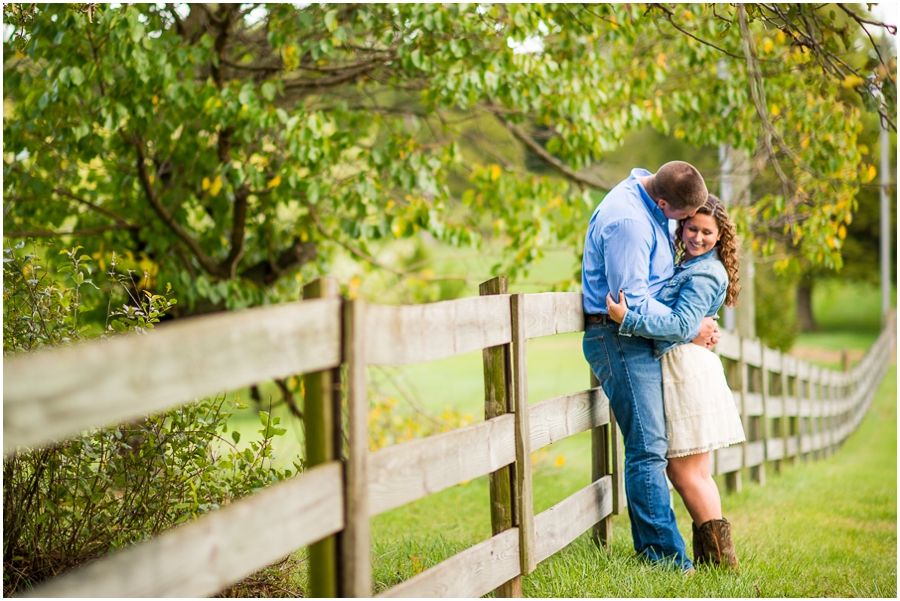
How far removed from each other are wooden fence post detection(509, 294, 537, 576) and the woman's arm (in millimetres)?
554

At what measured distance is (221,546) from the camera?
1.85 meters

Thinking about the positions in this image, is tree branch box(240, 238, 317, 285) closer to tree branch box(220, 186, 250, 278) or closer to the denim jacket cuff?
tree branch box(220, 186, 250, 278)

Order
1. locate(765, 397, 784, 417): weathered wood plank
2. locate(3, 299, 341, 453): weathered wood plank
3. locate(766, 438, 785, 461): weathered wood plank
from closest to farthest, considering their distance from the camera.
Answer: locate(3, 299, 341, 453): weathered wood plank
locate(765, 397, 784, 417): weathered wood plank
locate(766, 438, 785, 461): weathered wood plank

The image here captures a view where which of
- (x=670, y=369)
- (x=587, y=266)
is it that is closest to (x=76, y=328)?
(x=587, y=266)

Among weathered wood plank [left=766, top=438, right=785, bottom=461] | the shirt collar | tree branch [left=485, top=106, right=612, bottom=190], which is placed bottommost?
weathered wood plank [left=766, top=438, right=785, bottom=461]

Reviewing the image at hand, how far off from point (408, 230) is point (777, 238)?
3.84m

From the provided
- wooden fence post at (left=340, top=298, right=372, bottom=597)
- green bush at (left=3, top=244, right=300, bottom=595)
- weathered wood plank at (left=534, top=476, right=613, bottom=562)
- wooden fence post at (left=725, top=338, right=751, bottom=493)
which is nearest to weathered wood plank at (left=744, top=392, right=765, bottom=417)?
wooden fence post at (left=725, top=338, right=751, bottom=493)

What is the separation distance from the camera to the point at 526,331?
3428mm

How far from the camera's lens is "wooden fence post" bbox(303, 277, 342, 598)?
87.4 inches

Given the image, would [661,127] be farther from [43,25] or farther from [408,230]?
[43,25]

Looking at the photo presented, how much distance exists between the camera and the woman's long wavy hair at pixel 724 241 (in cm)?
388

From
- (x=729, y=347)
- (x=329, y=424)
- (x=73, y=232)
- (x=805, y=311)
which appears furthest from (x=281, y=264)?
(x=805, y=311)

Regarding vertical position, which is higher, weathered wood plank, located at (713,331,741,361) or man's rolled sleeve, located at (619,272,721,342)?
man's rolled sleeve, located at (619,272,721,342)

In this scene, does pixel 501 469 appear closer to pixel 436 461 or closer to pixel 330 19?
pixel 436 461
